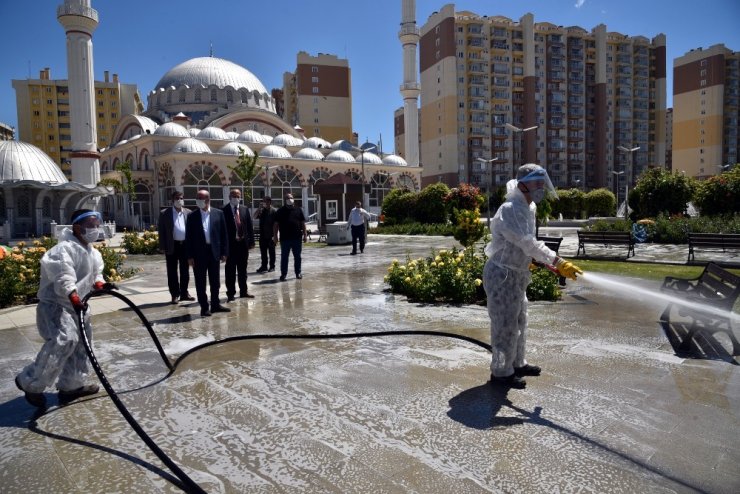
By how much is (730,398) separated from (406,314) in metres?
4.14

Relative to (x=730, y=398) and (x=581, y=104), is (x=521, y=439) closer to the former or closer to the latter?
(x=730, y=398)

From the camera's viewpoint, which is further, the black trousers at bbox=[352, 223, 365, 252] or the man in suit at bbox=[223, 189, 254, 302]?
the black trousers at bbox=[352, 223, 365, 252]

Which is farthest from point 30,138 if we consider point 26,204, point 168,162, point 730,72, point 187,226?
point 730,72

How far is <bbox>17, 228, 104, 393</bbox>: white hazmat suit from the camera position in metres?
3.98

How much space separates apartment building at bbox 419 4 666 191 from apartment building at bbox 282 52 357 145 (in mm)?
16592

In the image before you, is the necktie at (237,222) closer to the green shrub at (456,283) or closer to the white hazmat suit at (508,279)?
the green shrub at (456,283)

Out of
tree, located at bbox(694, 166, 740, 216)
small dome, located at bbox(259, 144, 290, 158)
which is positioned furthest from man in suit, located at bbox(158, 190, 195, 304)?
small dome, located at bbox(259, 144, 290, 158)

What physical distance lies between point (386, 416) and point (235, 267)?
19.0ft

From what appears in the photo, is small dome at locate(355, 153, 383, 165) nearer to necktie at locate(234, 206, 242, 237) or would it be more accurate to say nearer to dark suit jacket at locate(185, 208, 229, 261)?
necktie at locate(234, 206, 242, 237)

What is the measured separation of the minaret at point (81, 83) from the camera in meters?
37.4

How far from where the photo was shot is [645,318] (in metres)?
6.81

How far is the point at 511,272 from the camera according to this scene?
4.30m

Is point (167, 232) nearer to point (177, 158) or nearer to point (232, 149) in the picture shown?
point (177, 158)

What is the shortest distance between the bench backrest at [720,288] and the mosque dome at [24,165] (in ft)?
120
